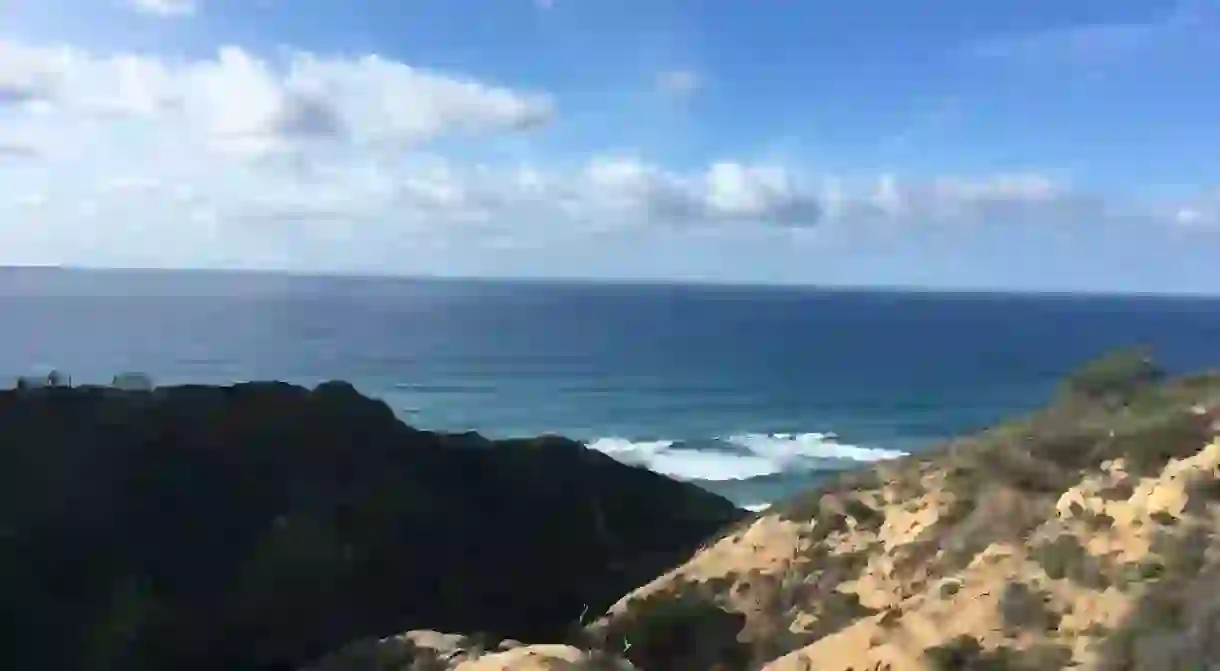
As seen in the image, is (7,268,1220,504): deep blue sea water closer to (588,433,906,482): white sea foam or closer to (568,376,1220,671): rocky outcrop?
(588,433,906,482): white sea foam

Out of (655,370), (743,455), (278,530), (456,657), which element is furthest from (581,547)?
(655,370)

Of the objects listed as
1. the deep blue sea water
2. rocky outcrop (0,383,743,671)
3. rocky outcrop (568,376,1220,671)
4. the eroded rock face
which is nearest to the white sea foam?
the deep blue sea water

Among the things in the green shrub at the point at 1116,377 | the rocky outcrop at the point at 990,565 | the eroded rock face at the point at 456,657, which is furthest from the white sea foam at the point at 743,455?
the eroded rock face at the point at 456,657

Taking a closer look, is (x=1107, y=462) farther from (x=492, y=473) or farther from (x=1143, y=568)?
(x=492, y=473)

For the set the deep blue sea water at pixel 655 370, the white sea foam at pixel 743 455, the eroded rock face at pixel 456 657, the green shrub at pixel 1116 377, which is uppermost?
the green shrub at pixel 1116 377

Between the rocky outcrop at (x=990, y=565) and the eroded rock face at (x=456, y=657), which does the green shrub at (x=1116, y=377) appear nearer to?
the rocky outcrop at (x=990, y=565)

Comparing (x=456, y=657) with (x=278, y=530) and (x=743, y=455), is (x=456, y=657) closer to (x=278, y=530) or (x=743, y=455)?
(x=278, y=530)

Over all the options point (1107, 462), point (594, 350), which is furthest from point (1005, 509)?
point (594, 350)
